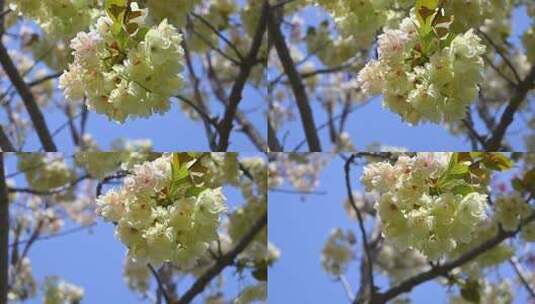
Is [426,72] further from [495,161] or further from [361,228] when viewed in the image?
[361,228]

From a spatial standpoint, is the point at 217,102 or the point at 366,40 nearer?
the point at 366,40

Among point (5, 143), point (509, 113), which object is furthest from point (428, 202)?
point (5, 143)

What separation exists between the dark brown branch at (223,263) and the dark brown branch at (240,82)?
0.26 meters

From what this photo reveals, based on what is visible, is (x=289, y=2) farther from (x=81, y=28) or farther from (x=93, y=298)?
(x=93, y=298)

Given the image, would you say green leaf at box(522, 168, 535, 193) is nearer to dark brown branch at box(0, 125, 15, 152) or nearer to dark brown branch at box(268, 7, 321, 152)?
dark brown branch at box(268, 7, 321, 152)

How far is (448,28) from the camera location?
1682 millimetres

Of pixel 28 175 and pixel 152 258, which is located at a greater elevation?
pixel 28 175

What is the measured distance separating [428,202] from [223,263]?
0.76 meters

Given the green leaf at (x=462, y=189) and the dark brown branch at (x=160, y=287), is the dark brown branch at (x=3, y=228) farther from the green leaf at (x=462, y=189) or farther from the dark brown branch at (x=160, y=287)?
the green leaf at (x=462, y=189)

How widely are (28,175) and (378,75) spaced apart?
126 cm

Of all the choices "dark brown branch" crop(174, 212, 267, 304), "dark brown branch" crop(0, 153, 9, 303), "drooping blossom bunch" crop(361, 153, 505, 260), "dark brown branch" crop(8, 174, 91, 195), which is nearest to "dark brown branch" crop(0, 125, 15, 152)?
"dark brown branch" crop(0, 153, 9, 303)

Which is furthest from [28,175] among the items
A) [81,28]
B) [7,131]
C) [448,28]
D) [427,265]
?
[448,28]

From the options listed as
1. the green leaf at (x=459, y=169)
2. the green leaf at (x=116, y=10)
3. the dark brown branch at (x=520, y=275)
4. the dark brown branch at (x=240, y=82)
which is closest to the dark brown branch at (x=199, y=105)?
the dark brown branch at (x=240, y=82)

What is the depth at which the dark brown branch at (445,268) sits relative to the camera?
2354 millimetres
